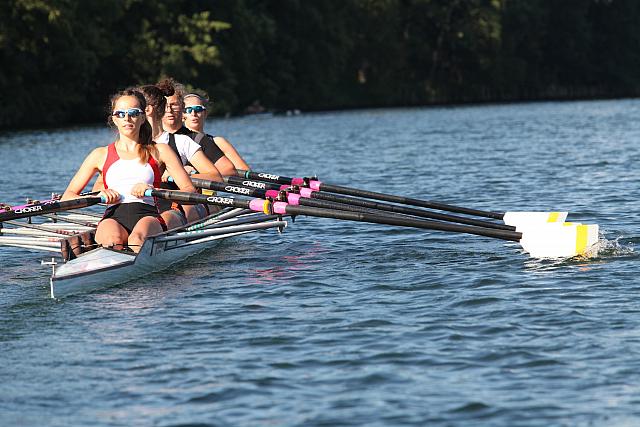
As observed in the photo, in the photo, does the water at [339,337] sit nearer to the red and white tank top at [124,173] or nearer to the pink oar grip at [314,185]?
the pink oar grip at [314,185]

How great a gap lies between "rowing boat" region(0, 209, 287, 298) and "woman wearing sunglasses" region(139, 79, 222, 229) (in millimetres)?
314

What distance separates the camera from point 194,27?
70.7m

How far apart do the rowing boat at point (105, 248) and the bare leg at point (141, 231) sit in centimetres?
8

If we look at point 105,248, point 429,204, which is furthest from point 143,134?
point 429,204

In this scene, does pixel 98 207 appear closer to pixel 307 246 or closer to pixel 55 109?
pixel 307 246

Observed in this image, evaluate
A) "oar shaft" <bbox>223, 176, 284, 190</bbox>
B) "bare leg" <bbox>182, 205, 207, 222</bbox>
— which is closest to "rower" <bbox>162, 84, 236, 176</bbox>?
"oar shaft" <bbox>223, 176, 284, 190</bbox>

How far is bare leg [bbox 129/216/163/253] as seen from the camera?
37.9 feet

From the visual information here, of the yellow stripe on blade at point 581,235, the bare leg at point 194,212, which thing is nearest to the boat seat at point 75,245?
the bare leg at point 194,212

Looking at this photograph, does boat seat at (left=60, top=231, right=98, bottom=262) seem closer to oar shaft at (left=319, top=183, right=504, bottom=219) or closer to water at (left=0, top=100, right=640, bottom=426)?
water at (left=0, top=100, right=640, bottom=426)

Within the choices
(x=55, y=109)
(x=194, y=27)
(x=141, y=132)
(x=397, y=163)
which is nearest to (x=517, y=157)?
(x=397, y=163)

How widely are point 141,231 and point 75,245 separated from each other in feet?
2.10

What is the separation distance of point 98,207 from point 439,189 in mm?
6800

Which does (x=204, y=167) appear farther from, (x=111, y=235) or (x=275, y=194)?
(x=111, y=235)

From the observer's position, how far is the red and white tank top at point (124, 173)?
37.9 ft
